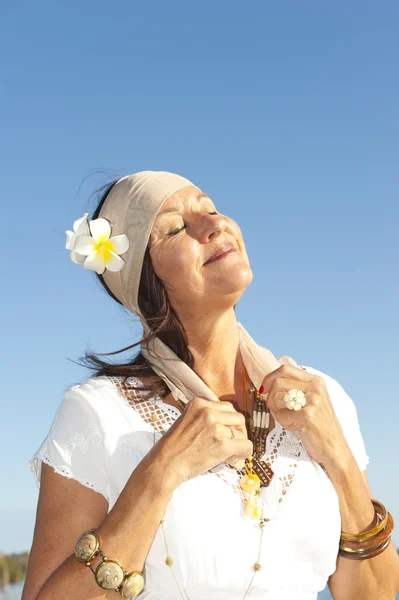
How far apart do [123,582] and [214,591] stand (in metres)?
0.39

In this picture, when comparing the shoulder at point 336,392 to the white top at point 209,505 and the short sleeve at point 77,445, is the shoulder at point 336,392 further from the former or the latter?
the short sleeve at point 77,445

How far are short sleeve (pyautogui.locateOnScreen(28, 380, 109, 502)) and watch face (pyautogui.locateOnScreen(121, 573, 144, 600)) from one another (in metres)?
0.41

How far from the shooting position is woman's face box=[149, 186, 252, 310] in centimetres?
346

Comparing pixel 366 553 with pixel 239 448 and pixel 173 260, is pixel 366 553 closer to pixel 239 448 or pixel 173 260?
pixel 239 448

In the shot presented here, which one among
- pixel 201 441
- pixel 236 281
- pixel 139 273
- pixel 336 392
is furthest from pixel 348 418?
pixel 139 273

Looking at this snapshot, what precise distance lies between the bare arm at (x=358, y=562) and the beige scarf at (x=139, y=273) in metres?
0.59

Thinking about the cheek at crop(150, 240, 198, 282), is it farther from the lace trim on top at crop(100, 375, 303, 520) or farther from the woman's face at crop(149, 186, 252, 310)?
the lace trim on top at crop(100, 375, 303, 520)

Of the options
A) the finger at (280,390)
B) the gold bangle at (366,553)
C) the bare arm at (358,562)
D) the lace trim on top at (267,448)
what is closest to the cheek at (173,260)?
the lace trim on top at (267,448)

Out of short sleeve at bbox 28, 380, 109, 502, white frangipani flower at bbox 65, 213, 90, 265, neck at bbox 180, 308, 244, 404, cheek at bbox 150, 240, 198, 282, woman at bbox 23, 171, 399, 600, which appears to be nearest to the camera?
woman at bbox 23, 171, 399, 600

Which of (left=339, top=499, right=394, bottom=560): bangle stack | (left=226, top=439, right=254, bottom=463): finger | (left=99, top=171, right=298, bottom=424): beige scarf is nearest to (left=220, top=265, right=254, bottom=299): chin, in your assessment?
(left=99, top=171, right=298, bottom=424): beige scarf

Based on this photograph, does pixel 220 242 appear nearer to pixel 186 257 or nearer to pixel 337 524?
pixel 186 257

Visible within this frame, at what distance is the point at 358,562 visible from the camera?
10.8ft

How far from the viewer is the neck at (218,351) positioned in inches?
144

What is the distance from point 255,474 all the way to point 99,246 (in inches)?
52.2
